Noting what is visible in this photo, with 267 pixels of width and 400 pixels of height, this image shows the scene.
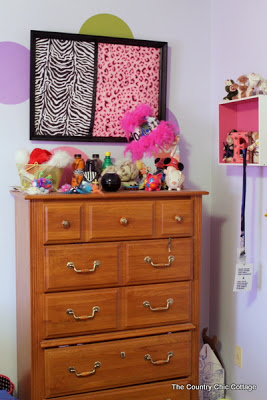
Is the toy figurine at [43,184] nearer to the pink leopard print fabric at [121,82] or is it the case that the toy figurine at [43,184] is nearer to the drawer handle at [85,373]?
the pink leopard print fabric at [121,82]

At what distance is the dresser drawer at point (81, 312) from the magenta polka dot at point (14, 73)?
38.5 inches

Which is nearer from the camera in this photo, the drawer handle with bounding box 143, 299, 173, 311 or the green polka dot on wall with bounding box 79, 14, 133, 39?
the drawer handle with bounding box 143, 299, 173, 311

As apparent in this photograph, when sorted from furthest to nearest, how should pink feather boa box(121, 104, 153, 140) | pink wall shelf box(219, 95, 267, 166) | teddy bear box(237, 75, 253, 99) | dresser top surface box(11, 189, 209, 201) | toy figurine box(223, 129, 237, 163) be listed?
1. pink feather boa box(121, 104, 153, 140)
2. toy figurine box(223, 129, 237, 163)
3. teddy bear box(237, 75, 253, 99)
4. pink wall shelf box(219, 95, 267, 166)
5. dresser top surface box(11, 189, 209, 201)

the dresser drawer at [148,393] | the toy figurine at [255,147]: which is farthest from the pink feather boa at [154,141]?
the dresser drawer at [148,393]

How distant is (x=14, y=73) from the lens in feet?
8.17

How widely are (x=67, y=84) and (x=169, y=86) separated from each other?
0.55 m

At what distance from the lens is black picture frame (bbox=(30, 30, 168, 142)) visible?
2490mm

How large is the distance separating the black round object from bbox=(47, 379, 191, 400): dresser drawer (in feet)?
2.82

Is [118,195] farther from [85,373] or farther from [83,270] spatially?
[85,373]

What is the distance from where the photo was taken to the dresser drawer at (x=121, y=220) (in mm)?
2170

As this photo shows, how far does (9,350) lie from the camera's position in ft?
8.48

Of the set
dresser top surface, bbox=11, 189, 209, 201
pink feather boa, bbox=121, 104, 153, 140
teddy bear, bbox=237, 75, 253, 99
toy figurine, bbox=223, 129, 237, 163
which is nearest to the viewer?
dresser top surface, bbox=11, 189, 209, 201

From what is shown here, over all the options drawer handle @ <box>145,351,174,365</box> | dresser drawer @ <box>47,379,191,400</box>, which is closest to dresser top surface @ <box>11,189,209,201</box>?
drawer handle @ <box>145,351,174,365</box>

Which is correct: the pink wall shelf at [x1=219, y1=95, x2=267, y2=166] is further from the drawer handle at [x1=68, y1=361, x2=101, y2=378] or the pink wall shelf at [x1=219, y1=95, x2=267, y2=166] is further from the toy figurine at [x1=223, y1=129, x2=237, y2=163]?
the drawer handle at [x1=68, y1=361, x2=101, y2=378]
